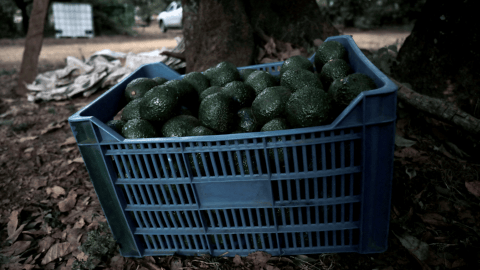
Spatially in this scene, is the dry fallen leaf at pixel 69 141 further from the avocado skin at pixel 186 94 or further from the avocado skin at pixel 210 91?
the avocado skin at pixel 210 91

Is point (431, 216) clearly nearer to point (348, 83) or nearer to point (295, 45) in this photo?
point (348, 83)

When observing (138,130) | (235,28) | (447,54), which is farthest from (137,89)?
(447,54)

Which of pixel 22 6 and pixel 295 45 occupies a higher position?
pixel 22 6

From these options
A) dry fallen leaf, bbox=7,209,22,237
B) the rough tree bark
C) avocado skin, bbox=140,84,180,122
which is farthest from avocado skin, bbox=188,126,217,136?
the rough tree bark

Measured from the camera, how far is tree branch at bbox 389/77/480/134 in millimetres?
2168

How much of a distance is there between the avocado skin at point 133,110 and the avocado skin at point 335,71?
1.26 meters

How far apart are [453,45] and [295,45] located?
6.38 feet

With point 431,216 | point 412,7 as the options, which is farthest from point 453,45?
point 412,7

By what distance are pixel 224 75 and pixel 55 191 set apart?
1900mm

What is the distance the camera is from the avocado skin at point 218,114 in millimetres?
1840

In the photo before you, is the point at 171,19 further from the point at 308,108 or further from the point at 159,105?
the point at 308,108

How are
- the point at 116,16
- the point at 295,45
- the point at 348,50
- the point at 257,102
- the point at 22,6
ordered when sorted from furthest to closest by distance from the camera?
the point at 116,16
the point at 22,6
the point at 295,45
the point at 348,50
the point at 257,102

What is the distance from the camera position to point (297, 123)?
1.61m

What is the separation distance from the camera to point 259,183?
1570 millimetres
